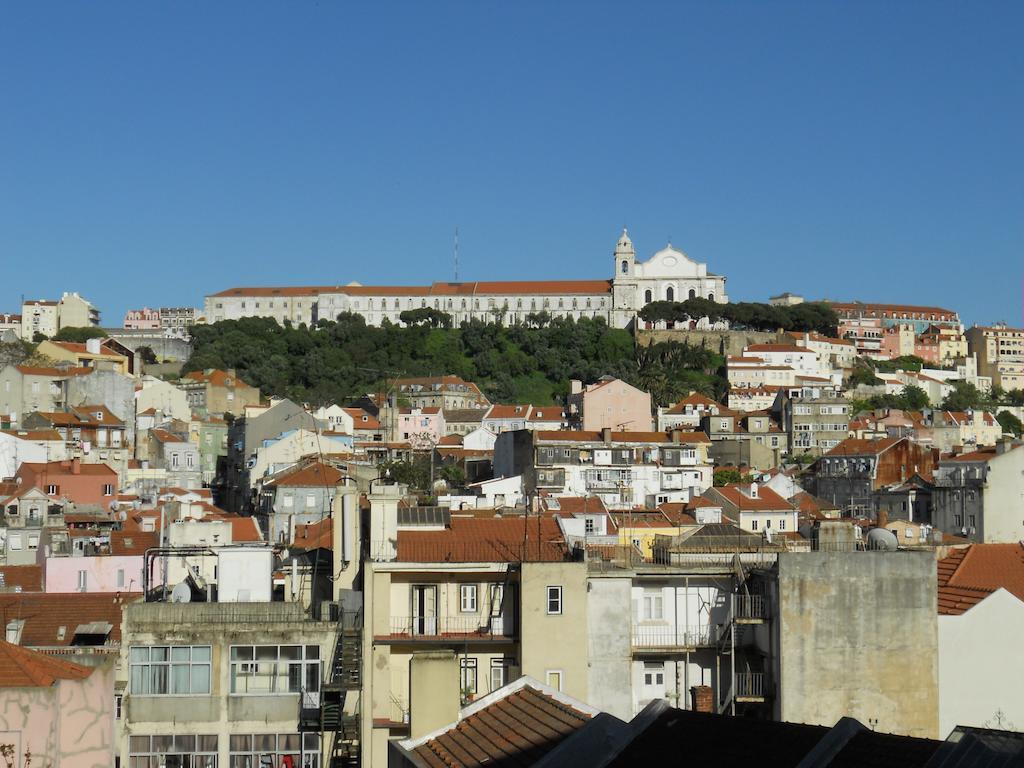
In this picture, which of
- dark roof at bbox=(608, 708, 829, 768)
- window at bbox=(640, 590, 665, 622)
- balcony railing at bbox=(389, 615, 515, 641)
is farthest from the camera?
window at bbox=(640, 590, 665, 622)

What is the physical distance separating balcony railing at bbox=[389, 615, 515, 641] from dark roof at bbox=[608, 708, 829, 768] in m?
8.70

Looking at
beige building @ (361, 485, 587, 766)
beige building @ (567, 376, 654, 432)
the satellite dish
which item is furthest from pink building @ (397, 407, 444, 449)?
beige building @ (361, 485, 587, 766)

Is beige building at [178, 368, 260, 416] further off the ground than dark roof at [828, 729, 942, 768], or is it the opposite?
beige building at [178, 368, 260, 416]

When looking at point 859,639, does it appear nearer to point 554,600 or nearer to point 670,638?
point 670,638

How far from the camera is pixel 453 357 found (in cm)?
14112

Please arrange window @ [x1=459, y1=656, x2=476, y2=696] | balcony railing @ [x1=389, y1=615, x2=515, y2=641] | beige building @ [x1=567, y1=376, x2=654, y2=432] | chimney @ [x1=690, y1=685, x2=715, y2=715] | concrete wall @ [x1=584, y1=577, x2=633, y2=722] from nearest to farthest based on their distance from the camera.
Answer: chimney @ [x1=690, y1=685, x2=715, y2=715], concrete wall @ [x1=584, y1=577, x2=633, y2=722], window @ [x1=459, y1=656, x2=476, y2=696], balcony railing @ [x1=389, y1=615, x2=515, y2=641], beige building @ [x1=567, y1=376, x2=654, y2=432]

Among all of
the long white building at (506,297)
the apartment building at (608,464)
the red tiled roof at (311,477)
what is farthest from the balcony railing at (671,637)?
the long white building at (506,297)

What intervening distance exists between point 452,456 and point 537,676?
64.4 metres

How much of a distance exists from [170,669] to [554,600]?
15.6 ft

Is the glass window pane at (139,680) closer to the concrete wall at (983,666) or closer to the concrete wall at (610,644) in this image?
the concrete wall at (610,644)

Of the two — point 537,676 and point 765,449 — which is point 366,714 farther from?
point 765,449

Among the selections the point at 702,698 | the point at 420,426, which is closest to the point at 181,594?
the point at 702,698

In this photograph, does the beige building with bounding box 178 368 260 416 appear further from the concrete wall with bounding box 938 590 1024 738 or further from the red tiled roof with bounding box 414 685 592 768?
the red tiled roof with bounding box 414 685 592 768

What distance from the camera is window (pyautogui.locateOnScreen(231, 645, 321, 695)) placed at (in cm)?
1881
